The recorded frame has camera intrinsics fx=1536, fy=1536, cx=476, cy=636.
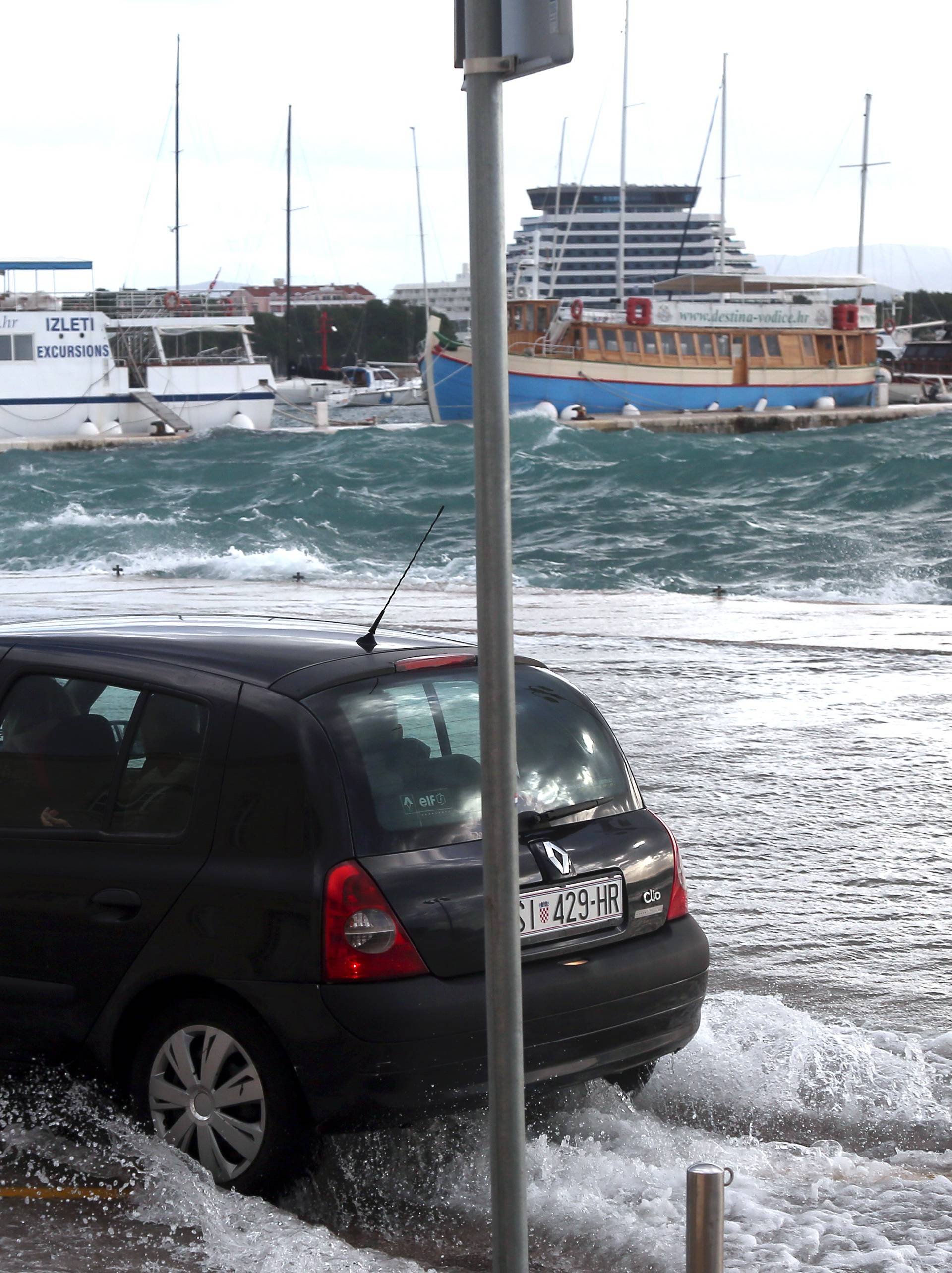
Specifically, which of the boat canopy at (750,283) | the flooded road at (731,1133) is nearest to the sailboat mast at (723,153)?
the boat canopy at (750,283)

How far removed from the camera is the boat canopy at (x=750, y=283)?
66.6 metres

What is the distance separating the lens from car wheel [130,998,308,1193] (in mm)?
3734

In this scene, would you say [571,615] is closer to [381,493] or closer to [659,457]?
[381,493]

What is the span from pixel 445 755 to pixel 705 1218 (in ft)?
5.44

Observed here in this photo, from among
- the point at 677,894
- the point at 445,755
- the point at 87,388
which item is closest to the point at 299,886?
the point at 445,755

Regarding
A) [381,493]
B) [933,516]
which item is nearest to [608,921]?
[933,516]

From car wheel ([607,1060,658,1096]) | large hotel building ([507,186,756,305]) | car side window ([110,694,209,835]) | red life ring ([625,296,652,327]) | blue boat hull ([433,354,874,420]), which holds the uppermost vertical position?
large hotel building ([507,186,756,305])

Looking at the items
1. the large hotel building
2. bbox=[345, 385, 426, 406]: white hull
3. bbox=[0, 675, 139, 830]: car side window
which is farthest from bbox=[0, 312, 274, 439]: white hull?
the large hotel building

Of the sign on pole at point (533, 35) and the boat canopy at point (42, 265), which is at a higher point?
the boat canopy at point (42, 265)

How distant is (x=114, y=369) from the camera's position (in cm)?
5791

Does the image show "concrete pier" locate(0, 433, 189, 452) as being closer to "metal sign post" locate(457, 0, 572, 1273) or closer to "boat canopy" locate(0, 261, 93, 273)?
"boat canopy" locate(0, 261, 93, 273)

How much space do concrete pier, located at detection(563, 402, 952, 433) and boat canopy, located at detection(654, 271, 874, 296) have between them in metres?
7.40

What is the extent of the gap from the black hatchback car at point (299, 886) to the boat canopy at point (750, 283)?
61967 millimetres

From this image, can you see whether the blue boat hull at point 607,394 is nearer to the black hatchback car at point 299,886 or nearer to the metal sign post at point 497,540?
the black hatchback car at point 299,886
